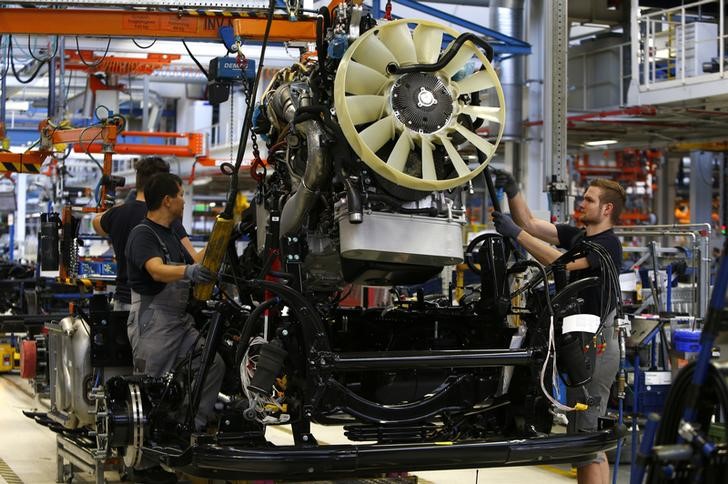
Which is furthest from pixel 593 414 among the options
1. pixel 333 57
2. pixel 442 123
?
pixel 333 57

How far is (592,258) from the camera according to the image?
5.45 m

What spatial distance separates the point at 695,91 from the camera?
13.5 meters

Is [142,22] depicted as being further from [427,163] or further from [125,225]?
[427,163]

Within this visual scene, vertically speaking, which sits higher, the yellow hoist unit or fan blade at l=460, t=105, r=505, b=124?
fan blade at l=460, t=105, r=505, b=124

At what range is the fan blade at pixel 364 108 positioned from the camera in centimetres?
453

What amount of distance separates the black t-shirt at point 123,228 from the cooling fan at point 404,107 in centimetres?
255

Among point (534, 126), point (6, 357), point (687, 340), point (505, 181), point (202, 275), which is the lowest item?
point (6, 357)

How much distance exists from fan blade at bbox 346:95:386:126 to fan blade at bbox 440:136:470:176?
12.0 inches

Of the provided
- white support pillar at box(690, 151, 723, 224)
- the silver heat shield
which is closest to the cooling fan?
the silver heat shield

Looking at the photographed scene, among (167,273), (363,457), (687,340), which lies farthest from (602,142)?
(363,457)

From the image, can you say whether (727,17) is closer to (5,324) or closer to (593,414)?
(5,324)

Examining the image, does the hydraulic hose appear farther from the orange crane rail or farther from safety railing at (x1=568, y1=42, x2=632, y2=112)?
safety railing at (x1=568, y1=42, x2=632, y2=112)

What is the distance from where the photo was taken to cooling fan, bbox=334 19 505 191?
4.53m

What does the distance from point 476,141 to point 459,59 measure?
0.37 m
